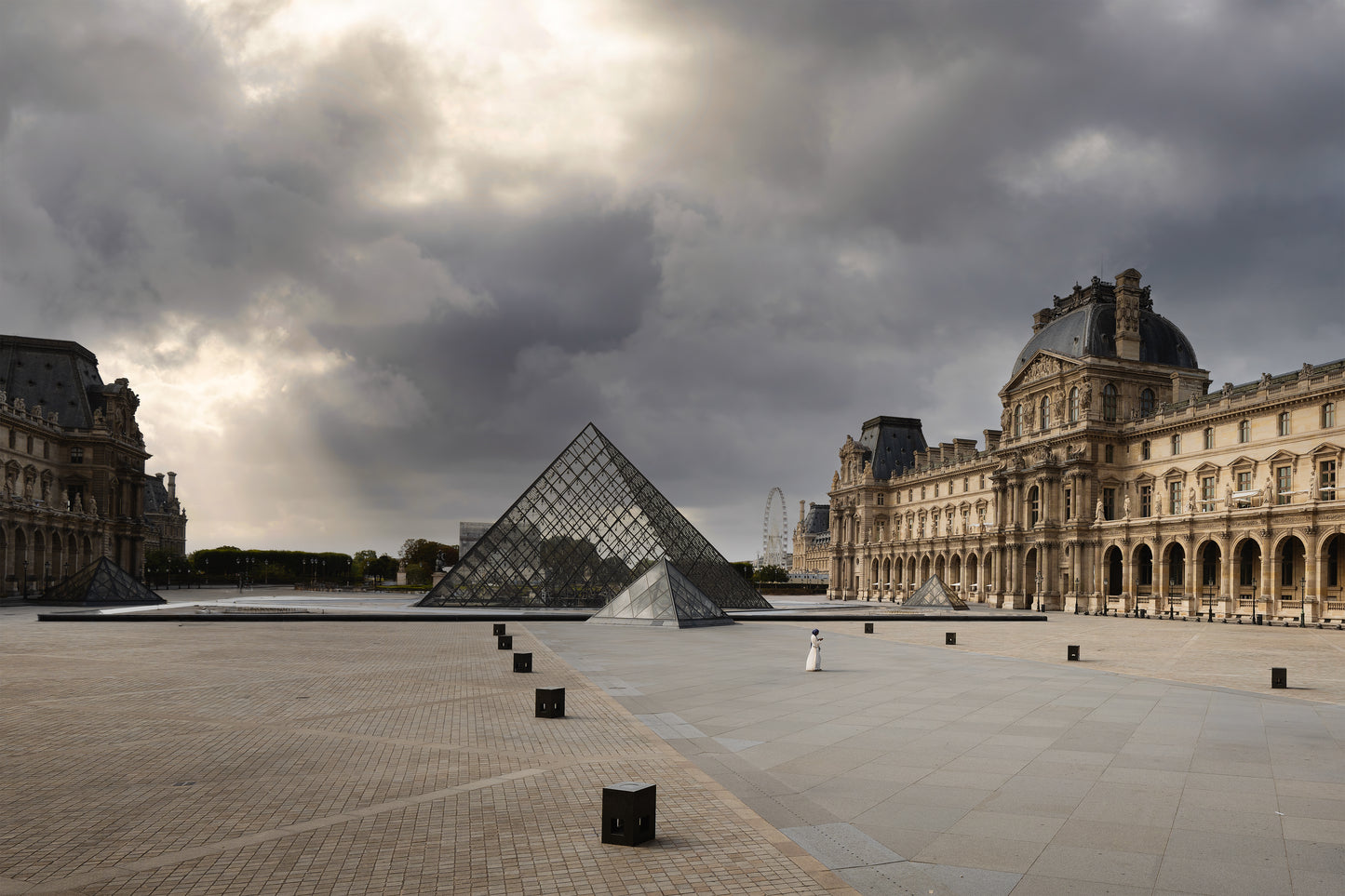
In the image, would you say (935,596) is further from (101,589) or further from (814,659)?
(101,589)

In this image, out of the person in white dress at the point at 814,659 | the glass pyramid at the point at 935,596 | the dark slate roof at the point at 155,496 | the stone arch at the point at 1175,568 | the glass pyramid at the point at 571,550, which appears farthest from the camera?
the dark slate roof at the point at 155,496

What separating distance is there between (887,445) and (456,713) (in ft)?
288

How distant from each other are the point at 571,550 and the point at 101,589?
80.8 feet

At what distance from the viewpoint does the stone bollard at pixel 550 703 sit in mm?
11789

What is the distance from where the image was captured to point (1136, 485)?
2322 inches

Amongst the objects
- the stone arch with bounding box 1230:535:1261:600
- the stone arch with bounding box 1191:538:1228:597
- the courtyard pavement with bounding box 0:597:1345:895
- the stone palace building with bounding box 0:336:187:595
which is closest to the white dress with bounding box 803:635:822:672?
the courtyard pavement with bounding box 0:597:1345:895

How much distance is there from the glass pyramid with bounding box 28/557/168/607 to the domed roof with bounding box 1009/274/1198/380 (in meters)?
59.2

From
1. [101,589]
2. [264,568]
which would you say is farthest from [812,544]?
[101,589]

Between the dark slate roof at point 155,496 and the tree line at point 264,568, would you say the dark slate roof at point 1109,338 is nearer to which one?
the tree line at point 264,568

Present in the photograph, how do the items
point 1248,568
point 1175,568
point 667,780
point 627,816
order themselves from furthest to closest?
point 1175,568 → point 1248,568 → point 667,780 → point 627,816

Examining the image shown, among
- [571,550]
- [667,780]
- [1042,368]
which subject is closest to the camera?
[667,780]

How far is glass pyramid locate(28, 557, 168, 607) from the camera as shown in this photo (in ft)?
150

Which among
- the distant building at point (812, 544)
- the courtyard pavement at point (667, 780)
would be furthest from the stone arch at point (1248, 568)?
the distant building at point (812, 544)

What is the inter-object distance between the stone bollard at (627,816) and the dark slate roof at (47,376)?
79.4 metres
